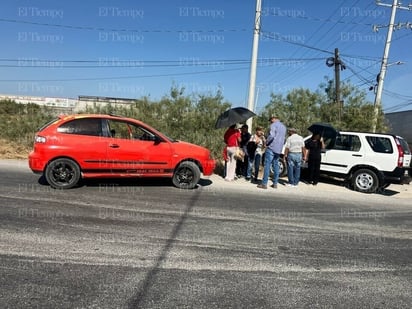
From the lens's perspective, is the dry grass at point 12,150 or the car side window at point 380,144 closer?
the car side window at point 380,144

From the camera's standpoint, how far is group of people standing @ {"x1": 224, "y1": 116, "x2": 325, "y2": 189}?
9.91m

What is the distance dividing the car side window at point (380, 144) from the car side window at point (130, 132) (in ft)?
21.0

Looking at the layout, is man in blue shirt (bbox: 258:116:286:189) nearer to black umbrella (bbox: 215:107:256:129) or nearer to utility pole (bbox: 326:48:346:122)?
black umbrella (bbox: 215:107:256:129)

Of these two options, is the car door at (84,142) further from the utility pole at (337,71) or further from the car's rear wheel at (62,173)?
the utility pole at (337,71)

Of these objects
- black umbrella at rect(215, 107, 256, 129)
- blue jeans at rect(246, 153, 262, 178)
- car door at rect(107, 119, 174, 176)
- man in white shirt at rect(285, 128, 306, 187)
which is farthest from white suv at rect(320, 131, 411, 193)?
car door at rect(107, 119, 174, 176)

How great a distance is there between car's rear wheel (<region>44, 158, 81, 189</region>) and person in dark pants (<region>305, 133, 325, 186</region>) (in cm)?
667

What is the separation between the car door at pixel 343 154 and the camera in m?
10.7

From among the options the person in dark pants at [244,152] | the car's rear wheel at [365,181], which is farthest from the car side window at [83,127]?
the car's rear wheel at [365,181]

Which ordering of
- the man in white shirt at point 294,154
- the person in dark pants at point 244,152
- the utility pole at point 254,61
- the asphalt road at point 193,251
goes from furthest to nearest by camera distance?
the utility pole at point 254,61 < the person in dark pants at point 244,152 < the man in white shirt at point 294,154 < the asphalt road at point 193,251

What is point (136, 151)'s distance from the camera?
332 inches

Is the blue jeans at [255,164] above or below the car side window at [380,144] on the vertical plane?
below

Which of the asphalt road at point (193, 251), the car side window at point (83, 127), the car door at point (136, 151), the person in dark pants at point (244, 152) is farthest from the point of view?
the person in dark pants at point (244, 152)

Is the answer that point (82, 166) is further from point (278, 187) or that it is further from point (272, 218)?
point (278, 187)

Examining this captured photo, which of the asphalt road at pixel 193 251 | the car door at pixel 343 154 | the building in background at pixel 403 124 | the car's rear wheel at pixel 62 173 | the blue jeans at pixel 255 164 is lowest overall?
the asphalt road at pixel 193 251
